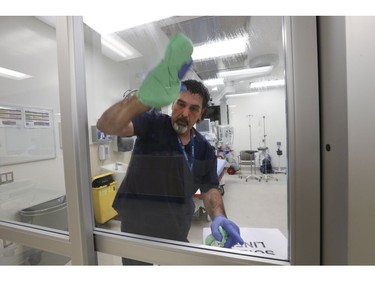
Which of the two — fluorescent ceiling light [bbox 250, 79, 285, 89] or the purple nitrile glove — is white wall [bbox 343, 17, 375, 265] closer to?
fluorescent ceiling light [bbox 250, 79, 285, 89]

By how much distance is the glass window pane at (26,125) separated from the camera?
5.73ft

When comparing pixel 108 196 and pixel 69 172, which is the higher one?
pixel 69 172

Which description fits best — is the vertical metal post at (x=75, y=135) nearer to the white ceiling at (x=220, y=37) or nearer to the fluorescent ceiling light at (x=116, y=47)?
the white ceiling at (x=220, y=37)

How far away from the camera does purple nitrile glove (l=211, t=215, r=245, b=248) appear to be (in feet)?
2.63

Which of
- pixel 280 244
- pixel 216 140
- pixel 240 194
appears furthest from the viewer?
pixel 240 194

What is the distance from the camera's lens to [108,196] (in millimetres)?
1050

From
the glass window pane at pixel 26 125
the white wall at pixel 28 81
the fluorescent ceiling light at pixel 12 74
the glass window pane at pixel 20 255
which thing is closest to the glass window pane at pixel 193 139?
the glass window pane at pixel 20 255

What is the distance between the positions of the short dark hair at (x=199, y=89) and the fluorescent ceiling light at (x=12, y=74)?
6.68 feet

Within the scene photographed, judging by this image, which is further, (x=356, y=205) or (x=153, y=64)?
(x=153, y=64)

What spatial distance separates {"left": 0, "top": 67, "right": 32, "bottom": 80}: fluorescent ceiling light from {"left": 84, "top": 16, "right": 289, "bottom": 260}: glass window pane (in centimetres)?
145

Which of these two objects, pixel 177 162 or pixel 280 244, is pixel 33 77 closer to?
pixel 177 162

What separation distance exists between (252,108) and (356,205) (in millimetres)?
558

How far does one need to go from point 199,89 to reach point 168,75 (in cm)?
16

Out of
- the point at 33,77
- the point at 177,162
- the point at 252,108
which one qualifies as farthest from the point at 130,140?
the point at 33,77
